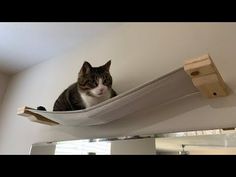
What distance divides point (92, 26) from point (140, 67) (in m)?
0.51

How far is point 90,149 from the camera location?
1085mm

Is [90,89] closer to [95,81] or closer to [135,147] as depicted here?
[95,81]

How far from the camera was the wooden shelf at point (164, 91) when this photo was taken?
2.25ft

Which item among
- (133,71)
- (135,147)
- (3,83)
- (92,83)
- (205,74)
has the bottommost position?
(135,147)

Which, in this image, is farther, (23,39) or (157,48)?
(23,39)

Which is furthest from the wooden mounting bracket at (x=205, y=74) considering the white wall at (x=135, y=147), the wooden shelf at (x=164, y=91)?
the white wall at (x=135, y=147)

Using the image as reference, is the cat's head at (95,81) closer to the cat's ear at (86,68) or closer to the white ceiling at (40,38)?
the cat's ear at (86,68)

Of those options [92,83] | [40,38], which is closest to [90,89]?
[92,83]

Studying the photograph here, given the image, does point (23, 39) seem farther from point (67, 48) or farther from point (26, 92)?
point (26, 92)

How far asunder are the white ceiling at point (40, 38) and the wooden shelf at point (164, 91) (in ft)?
2.25

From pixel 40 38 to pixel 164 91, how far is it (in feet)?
3.63

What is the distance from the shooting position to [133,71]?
1.17 m

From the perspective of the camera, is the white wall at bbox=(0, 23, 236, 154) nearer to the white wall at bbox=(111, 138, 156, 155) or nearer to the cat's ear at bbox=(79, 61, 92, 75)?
the white wall at bbox=(111, 138, 156, 155)
